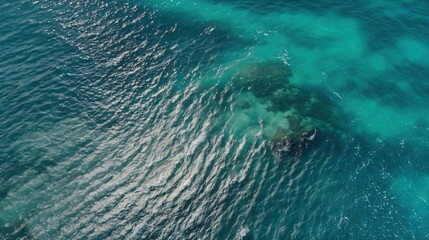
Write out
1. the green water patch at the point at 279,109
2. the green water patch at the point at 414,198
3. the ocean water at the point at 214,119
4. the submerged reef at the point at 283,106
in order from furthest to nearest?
1. the green water patch at the point at 279,109
2. the submerged reef at the point at 283,106
3. the ocean water at the point at 214,119
4. the green water patch at the point at 414,198

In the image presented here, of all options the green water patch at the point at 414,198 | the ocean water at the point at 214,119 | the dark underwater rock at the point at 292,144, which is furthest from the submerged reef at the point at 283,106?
the green water patch at the point at 414,198

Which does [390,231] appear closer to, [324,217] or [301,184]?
[324,217]

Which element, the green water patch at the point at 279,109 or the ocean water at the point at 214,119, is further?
the green water patch at the point at 279,109

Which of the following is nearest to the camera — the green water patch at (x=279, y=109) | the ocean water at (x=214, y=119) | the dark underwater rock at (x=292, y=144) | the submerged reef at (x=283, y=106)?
the ocean water at (x=214, y=119)

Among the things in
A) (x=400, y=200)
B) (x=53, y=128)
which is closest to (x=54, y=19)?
(x=53, y=128)

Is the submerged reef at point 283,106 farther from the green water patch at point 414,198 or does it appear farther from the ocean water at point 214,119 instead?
the green water patch at point 414,198

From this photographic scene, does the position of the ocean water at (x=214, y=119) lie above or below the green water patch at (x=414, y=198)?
above

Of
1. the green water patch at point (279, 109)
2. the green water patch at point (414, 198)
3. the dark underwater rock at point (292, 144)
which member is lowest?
the green water patch at point (414, 198)
